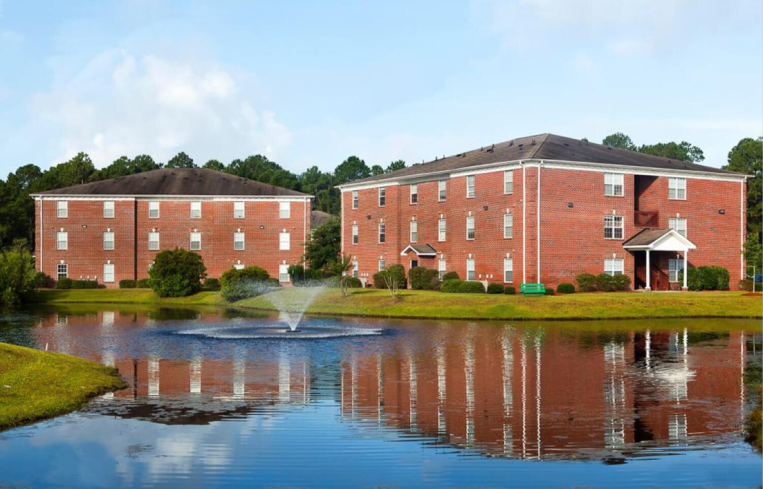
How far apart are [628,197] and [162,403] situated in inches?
1972

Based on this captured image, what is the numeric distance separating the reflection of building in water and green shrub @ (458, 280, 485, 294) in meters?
24.9

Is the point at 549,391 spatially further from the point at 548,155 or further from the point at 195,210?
the point at 195,210

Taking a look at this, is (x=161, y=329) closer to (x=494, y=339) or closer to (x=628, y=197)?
(x=494, y=339)

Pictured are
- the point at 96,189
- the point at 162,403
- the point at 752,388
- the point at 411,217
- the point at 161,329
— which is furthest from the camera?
the point at 96,189

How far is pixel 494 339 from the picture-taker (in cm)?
3775

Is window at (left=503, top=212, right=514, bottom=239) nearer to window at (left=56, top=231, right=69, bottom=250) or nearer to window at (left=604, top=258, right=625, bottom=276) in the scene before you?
window at (left=604, top=258, right=625, bottom=276)

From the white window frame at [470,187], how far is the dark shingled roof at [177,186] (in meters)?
22.9

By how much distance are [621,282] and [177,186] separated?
4613cm

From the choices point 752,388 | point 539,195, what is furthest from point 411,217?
point 752,388

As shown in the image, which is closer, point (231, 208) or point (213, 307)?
point (213, 307)

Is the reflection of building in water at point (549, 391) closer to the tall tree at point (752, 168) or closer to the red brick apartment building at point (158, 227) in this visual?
the red brick apartment building at point (158, 227)

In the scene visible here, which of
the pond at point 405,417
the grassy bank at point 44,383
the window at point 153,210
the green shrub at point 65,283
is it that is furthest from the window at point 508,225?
the green shrub at point 65,283

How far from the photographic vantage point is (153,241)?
3364 inches

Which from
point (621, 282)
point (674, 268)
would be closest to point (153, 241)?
point (621, 282)
